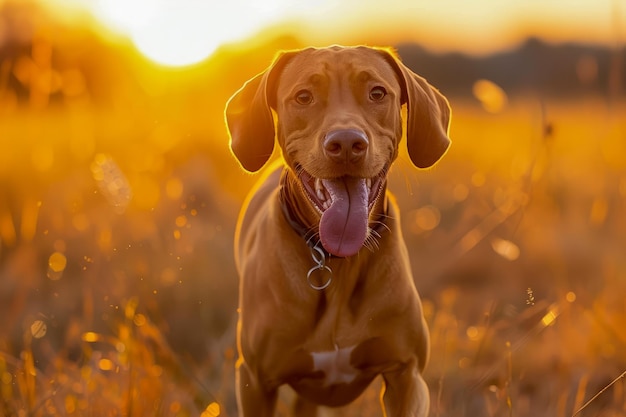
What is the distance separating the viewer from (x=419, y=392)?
4258 mm

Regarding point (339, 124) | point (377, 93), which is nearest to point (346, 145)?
point (339, 124)

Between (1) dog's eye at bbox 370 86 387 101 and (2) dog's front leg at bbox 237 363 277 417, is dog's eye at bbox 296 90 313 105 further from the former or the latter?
(2) dog's front leg at bbox 237 363 277 417

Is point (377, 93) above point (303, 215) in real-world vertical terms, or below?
above

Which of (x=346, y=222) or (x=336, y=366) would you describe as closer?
(x=346, y=222)

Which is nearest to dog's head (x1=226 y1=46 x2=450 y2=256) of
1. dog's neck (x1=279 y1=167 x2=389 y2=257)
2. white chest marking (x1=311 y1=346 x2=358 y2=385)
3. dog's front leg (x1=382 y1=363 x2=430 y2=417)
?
dog's neck (x1=279 y1=167 x2=389 y2=257)

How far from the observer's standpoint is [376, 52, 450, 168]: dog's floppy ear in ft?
13.9

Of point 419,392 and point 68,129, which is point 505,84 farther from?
point 419,392

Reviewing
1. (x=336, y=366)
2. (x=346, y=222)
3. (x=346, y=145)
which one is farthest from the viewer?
(x=336, y=366)

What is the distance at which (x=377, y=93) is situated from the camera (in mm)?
4141

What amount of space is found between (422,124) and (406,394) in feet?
3.64

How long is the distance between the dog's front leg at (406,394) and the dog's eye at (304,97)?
117 centimetres

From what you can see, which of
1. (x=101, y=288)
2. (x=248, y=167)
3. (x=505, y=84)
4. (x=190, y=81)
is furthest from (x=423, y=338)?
(x=505, y=84)

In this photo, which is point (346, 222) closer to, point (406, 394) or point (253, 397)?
point (406, 394)

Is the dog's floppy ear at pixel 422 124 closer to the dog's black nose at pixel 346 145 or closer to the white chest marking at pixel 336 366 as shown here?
the dog's black nose at pixel 346 145
